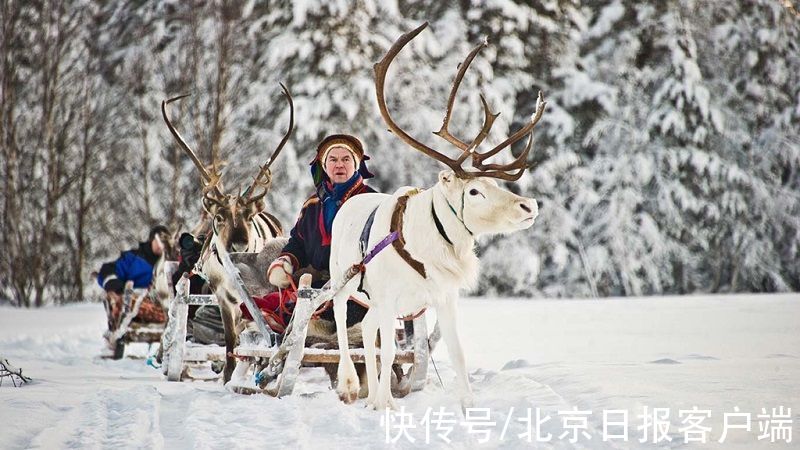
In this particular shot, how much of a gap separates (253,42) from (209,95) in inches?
78.9

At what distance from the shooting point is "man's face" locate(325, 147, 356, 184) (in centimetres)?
633

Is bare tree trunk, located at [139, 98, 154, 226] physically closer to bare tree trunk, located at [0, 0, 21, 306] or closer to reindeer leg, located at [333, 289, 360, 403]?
bare tree trunk, located at [0, 0, 21, 306]

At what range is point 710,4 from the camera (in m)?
24.5

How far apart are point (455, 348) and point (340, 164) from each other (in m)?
2.01

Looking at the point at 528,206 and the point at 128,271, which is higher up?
the point at 528,206

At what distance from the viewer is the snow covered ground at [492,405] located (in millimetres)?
4133

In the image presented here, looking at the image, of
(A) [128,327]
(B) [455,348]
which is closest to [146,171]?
(A) [128,327]

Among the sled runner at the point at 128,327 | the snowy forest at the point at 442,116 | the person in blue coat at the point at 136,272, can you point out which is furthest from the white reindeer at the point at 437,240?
the snowy forest at the point at 442,116

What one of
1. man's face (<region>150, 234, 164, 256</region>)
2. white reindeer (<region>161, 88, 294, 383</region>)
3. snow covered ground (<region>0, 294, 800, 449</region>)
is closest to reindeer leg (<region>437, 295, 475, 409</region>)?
snow covered ground (<region>0, 294, 800, 449</region>)

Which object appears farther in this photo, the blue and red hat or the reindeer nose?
the blue and red hat

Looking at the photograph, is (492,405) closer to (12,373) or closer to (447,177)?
(447,177)

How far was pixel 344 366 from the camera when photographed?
17.8 feet

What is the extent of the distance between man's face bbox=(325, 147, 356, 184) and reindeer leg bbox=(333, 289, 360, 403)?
3.88 feet

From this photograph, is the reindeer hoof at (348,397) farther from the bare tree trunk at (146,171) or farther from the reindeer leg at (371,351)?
the bare tree trunk at (146,171)
